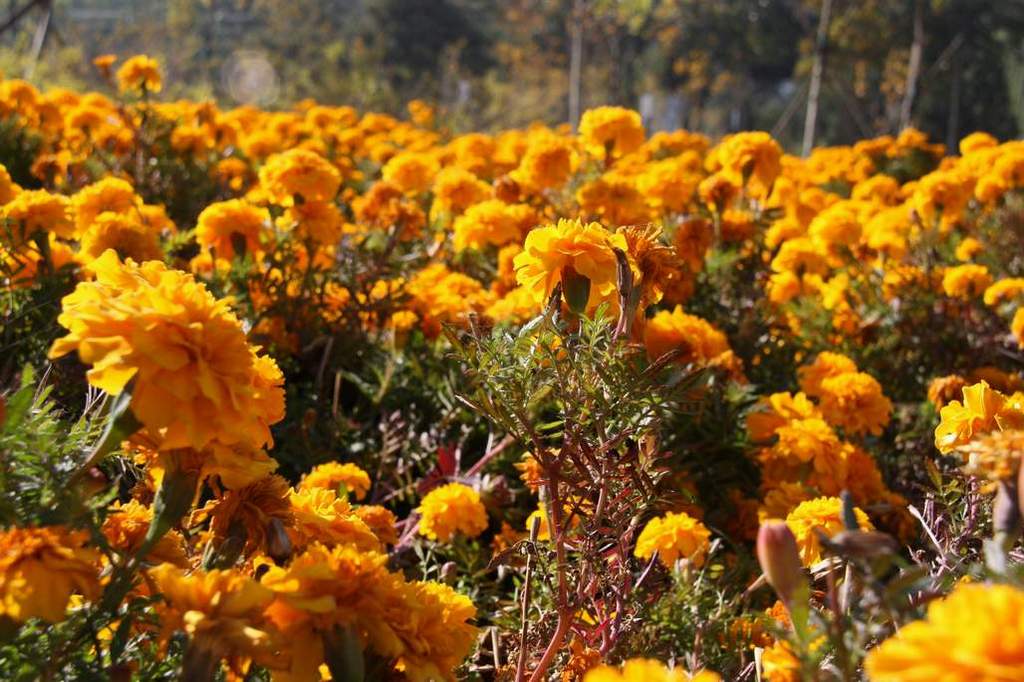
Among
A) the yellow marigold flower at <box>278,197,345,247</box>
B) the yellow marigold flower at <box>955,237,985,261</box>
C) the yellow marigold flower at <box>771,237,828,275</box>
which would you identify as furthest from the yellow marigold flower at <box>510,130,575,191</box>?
the yellow marigold flower at <box>955,237,985,261</box>

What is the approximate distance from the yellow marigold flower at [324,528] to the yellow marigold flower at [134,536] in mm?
129

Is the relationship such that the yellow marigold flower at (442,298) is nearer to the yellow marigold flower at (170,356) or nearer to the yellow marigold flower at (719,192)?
the yellow marigold flower at (719,192)

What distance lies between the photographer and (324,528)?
114cm

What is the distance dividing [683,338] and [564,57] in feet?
64.2

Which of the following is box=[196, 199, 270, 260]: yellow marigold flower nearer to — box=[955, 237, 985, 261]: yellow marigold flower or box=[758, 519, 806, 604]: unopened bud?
box=[758, 519, 806, 604]: unopened bud

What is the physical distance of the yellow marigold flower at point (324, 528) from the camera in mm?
1135

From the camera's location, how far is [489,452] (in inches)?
85.3

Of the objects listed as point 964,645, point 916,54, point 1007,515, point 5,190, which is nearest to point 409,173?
point 5,190

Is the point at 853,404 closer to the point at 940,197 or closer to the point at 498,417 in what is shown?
the point at 498,417

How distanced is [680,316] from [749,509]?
48cm

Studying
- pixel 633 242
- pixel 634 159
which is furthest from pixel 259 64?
pixel 633 242

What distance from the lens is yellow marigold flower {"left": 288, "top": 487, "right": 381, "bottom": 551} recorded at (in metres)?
1.13

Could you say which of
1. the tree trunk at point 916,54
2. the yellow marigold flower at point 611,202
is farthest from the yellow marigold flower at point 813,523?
the tree trunk at point 916,54

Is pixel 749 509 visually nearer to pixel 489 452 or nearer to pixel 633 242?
pixel 489 452
